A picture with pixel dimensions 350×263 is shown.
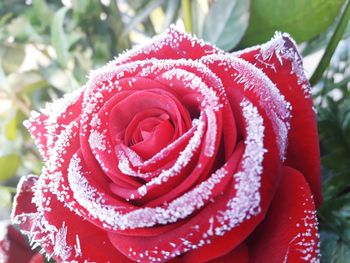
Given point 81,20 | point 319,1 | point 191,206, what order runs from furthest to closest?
1. point 81,20
2. point 319,1
3. point 191,206

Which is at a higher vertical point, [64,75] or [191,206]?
[64,75]

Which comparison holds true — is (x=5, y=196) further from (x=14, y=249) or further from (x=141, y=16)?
(x=141, y=16)

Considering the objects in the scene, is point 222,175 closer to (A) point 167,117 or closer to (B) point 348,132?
(A) point 167,117

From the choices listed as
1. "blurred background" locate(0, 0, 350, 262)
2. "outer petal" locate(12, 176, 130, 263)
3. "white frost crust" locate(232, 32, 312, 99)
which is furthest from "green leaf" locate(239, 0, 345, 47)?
"outer petal" locate(12, 176, 130, 263)

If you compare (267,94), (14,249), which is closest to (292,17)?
(267,94)

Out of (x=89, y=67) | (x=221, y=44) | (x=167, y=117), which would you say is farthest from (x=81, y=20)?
(x=167, y=117)

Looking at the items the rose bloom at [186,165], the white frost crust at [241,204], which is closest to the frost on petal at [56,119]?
the rose bloom at [186,165]

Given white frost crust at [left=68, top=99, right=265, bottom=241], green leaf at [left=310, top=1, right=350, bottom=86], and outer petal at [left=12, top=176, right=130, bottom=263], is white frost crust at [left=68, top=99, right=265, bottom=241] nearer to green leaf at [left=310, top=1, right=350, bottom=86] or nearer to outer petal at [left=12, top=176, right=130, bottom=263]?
outer petal at [left=12, top=176, right=130, bottom=263]
